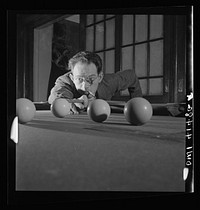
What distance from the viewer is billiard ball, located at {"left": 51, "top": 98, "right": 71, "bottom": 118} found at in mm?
1317

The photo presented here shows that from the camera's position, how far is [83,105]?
57.9 inches

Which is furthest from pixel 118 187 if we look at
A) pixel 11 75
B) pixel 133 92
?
pixel 133 92

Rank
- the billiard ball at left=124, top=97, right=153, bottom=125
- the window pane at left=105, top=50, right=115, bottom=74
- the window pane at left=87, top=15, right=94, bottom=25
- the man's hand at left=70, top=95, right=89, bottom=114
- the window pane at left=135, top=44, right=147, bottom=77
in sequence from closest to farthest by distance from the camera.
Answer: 1. the window pane at left=87, top=15, right=94, bottom=25
2. the billiard ball at left=124, top=97, right=153, bottom=125
3. the window pane at left=135, top=44, right=147, bottom=77
4. the window pane at left=105, top=50, right=115, bottom=74
5. the man's hand at left=70, top=95, right=89, bottom=114

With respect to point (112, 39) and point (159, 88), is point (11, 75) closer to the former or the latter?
point (112, 39)

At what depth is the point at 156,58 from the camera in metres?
1.17

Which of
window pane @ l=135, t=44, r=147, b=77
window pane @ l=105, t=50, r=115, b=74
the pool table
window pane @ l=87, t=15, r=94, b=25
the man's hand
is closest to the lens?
the pool table

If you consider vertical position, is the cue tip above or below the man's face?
below

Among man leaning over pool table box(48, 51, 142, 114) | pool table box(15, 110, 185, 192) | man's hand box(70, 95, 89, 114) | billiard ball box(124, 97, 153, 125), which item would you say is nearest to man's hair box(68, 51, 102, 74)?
man leaning over pool table box(48, 51, 142, 114)

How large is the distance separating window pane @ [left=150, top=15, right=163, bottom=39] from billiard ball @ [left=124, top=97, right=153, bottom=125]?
36 cm

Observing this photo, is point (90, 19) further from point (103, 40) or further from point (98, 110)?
point (98, 110)

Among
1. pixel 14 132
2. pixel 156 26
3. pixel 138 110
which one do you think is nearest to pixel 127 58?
pixel 156 26

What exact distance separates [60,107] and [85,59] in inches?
13.2

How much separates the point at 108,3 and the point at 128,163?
0.57 meters

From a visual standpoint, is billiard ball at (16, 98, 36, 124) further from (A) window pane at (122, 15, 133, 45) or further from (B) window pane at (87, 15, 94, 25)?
(A) window pane at (122, 15, 133, 45)
